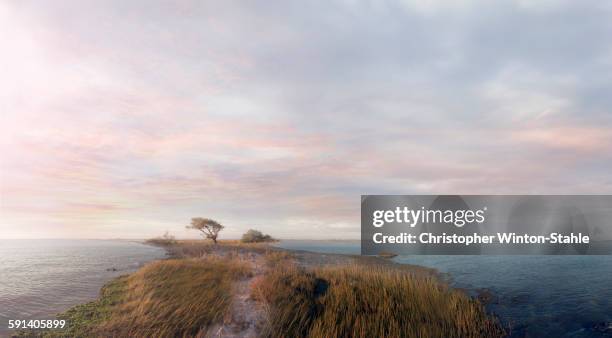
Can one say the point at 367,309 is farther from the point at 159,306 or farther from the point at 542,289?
the point at 542,289

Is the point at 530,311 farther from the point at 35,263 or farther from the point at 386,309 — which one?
the point at 35,263

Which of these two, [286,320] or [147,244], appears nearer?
[286,320]

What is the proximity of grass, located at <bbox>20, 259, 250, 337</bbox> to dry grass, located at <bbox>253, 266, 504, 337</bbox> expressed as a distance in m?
1.92

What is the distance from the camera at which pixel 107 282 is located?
1733 cm

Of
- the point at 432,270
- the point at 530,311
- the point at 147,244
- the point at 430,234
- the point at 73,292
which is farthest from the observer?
the point at 147,244

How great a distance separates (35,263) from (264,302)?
1922cm

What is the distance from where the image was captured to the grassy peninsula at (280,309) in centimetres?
1064

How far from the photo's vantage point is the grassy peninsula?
1064 centimetres

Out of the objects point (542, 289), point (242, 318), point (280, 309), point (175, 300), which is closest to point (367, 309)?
point (280, 309)

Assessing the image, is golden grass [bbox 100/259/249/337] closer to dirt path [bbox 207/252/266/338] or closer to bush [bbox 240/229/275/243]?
dirt path [bbox 207/252/266/338]

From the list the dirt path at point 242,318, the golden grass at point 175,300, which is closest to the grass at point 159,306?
the golden grass at point 175,300

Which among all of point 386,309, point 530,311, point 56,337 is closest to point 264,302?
point 386,309

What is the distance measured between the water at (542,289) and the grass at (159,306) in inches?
428

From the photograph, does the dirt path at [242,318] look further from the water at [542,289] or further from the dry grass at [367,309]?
the water at [542,289]
